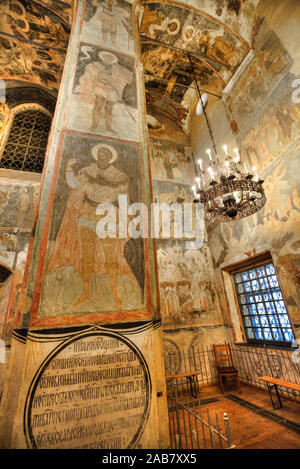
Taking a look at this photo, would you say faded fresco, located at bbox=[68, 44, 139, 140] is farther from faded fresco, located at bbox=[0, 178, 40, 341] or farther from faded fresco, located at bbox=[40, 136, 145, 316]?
faded fresco, located at bbox=[0, 178, 40, 341]

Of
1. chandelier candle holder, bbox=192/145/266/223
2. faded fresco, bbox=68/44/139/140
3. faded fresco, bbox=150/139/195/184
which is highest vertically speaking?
faded fresco, bbox=150/139/195/184

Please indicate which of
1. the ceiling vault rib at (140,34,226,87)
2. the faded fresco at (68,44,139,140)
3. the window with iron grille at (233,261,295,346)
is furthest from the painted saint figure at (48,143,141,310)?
the ceiling vault rib at (140,34,226,87)

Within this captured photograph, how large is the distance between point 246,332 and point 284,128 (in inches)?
211

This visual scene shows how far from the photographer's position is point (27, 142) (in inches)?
270

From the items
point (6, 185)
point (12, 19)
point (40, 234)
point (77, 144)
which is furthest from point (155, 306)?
point (12, 19)

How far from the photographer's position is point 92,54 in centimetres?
392

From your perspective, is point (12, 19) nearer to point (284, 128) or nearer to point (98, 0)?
point (98, 0)

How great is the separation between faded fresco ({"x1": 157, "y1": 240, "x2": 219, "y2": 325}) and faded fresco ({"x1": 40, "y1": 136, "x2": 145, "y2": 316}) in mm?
3628

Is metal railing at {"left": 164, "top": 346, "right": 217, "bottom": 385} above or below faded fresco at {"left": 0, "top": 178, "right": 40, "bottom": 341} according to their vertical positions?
below

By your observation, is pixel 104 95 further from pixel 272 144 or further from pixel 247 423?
pixel 247 423

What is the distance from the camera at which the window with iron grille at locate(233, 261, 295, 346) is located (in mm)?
4773

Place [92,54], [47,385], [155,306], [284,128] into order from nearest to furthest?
1. [47,385]
2. [155,306]
3. [92,54]
4. [284,128]

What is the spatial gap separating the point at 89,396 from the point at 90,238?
1.65 metres

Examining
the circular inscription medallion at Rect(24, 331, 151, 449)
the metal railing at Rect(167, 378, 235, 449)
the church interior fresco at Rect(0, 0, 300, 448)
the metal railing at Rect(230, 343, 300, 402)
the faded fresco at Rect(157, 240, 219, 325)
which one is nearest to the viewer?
the circular inscription medallion at Rect(24, 331, 151, 449)
